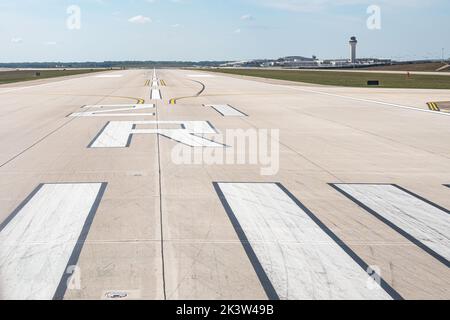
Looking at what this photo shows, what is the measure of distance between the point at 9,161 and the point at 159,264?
Answer: 769cm

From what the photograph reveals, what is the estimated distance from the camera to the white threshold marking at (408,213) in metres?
6.79

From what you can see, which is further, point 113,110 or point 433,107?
point 433,107

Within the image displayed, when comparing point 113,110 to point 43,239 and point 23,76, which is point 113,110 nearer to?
point 43,239

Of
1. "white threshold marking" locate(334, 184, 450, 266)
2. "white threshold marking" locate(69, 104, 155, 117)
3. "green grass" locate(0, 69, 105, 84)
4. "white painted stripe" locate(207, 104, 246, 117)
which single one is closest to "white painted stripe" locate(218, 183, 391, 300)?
"white threshold marking" locate(334, 184, 450, 266)

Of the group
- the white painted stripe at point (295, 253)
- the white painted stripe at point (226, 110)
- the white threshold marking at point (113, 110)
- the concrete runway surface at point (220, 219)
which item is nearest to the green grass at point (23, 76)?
the white threshold marking at point (113, 110)

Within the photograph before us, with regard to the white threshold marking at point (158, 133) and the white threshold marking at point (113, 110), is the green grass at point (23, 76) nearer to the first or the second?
the white threshold marking at point (113, 110)

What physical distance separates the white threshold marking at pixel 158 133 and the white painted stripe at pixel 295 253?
5.92 metres

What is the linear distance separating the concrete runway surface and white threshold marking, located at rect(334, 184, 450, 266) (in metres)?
0.03

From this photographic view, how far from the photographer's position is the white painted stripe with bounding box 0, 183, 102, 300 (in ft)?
17.5

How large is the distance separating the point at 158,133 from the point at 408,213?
999 centimetres

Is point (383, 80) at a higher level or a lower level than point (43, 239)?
higher

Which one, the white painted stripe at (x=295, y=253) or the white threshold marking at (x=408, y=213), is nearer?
the white painted stripe at (x=295, y=253)

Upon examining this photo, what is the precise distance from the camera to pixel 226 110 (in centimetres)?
2445

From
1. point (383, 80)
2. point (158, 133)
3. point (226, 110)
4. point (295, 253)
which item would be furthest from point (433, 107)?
point (383, 80)
